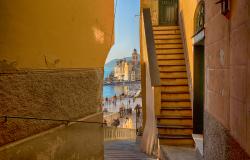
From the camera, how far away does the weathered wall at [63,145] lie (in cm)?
187

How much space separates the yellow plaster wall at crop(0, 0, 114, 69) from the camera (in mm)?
1839

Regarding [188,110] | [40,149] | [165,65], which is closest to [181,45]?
[165,65]

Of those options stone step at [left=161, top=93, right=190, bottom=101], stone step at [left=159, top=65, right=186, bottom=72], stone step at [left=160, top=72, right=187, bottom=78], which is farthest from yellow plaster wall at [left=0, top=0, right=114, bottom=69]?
stone step at [left=159, top=65, right=186, bottom=72]

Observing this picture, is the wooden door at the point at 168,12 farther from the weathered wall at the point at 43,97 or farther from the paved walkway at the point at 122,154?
the weathered wall at the point at 43,97

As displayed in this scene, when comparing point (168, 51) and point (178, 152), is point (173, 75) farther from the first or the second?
point (178, 152)

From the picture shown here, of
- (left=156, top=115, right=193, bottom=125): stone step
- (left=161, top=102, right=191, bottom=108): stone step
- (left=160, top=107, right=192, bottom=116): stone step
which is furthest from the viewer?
(left=161, top=102, right=191, bottom=108): stone step

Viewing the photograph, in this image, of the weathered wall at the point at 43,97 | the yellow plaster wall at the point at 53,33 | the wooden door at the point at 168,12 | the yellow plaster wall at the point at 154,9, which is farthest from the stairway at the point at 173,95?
the weathered wall at the point at 43,97

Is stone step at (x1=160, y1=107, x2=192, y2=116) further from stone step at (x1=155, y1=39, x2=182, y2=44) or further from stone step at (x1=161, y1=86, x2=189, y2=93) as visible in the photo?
stone step at (x1=155, y1=39, x2=182, y2=44)

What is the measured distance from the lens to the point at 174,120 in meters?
6.69

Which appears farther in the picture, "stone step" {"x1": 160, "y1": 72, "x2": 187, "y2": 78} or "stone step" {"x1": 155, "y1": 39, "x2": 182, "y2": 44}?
"stone step" {"x1": 155, "y1": 39, "x2": 182, "y2": 44}

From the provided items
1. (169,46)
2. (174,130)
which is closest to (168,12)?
(169,46)

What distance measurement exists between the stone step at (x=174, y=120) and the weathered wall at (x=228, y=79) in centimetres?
250

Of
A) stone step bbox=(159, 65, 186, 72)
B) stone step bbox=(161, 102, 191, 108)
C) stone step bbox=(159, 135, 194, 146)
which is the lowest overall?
stone step bbox=(159, 135, 194, 146)

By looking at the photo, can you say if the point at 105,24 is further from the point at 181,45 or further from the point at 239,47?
the point at 181,45
